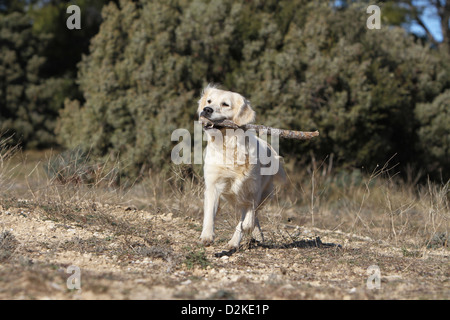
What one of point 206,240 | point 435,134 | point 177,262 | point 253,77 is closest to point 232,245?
point 206,240

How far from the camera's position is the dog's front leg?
18.2 feet

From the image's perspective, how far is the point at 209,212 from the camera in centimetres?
570

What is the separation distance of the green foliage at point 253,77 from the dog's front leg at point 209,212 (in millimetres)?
6647

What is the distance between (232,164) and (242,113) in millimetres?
634

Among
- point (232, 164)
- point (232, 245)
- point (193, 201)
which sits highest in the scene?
point (232, 164)

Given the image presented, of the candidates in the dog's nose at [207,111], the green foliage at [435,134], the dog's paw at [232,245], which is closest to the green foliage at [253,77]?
the green foliage at [435,134]

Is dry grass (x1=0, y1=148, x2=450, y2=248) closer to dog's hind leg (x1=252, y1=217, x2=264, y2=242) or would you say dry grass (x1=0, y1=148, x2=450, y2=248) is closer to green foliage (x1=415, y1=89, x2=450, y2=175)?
dog's hind leg (x1=252, y1=217, x2=264, y2=242)

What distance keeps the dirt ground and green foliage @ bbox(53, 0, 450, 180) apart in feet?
20.0

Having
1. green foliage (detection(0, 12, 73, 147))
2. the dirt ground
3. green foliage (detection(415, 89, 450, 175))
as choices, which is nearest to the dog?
the dirt ground

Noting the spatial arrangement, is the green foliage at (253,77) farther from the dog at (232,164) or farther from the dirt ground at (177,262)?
the dog at (232,164)

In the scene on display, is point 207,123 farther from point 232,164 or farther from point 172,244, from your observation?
point 172,244

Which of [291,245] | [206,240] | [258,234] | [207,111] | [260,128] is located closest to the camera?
[206,240]
